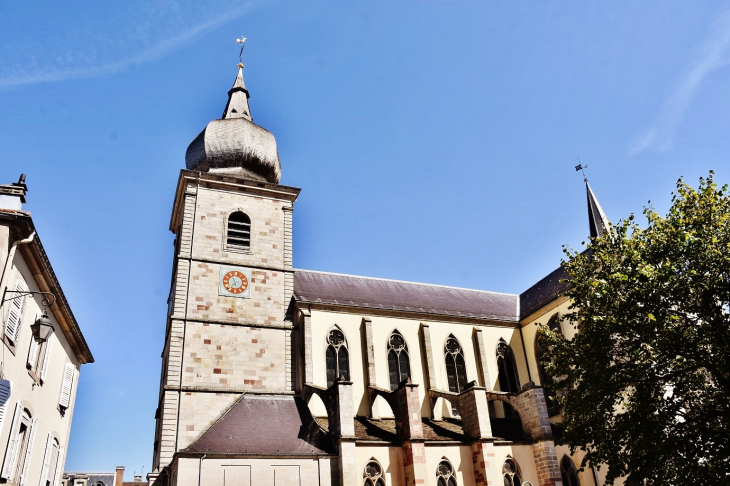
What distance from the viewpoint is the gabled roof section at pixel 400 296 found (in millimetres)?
24562

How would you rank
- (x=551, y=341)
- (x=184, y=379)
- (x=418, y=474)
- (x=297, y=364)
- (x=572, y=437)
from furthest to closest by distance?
(x=297, y=364)
(x=184, y=379)
(x=418, y=474)
(x=551, y=341)
(x=572, y=437)

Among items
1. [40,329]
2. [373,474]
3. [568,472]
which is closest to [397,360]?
[373,474]

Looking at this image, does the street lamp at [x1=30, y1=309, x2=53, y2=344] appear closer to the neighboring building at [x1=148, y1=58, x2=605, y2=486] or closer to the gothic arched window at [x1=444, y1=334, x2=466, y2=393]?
the neighboring building at [x1=148, y1=58, x2=605, y2=486]

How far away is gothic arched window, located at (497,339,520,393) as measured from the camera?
2533 cm

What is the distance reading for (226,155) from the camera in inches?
992

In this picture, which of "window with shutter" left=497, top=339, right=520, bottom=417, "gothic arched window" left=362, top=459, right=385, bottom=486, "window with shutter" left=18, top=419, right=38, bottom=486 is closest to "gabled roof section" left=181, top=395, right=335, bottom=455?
"gothic arched window" left=362, top=459, right=385, bottom=486

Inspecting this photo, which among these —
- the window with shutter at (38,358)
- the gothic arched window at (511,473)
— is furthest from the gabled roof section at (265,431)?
the gothic arched window at (511,473)

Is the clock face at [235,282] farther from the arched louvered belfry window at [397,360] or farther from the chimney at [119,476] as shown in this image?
the chimney at [119,476]

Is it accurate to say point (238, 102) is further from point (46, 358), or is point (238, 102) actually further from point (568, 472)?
point (568, 472)

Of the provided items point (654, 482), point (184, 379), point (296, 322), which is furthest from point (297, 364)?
point (654, 482)

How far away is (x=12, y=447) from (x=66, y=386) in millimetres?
4712

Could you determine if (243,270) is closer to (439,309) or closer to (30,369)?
(439,309)

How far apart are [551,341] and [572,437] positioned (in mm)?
2856

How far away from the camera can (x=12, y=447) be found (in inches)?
439
